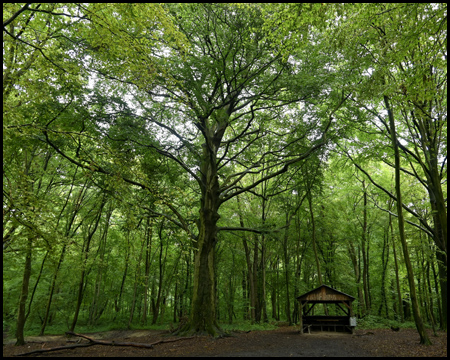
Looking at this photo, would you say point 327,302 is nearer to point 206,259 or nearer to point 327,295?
point 327,295

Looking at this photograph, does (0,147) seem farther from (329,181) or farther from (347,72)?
(329,181)

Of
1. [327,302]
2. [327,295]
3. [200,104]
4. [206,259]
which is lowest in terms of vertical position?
[327,302]

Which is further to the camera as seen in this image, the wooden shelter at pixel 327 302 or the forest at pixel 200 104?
the wooden shelter at pixel 327 302

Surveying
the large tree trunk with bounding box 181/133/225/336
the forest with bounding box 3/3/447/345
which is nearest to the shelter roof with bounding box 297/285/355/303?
the forest with bounding box 3/3/447/345

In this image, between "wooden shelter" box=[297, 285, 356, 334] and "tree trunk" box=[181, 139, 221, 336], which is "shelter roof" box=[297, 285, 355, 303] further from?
"tree trunk" box=[181, 139, 221, 336]

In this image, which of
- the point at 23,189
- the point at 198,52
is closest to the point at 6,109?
the point at 23,189

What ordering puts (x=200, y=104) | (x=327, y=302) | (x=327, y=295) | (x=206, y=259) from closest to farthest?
(x=200, y=104), (x=206, y=259), (x=327, y=295), (x=327, y=302)

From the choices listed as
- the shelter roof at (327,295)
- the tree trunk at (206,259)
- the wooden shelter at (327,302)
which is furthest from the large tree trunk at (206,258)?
the shelter roof at (327,295)

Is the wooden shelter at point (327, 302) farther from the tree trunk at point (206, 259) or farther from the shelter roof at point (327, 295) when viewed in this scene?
the tree trunk at point (206, 259)

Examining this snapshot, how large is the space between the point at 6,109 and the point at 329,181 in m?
20.4

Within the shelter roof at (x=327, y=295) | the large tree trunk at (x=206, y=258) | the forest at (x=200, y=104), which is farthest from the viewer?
the shelter roof at (x=327, y=295)

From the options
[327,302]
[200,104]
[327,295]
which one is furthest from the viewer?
[327,302]

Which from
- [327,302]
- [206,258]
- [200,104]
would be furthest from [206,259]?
[327,302]

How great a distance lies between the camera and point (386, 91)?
7305mm
